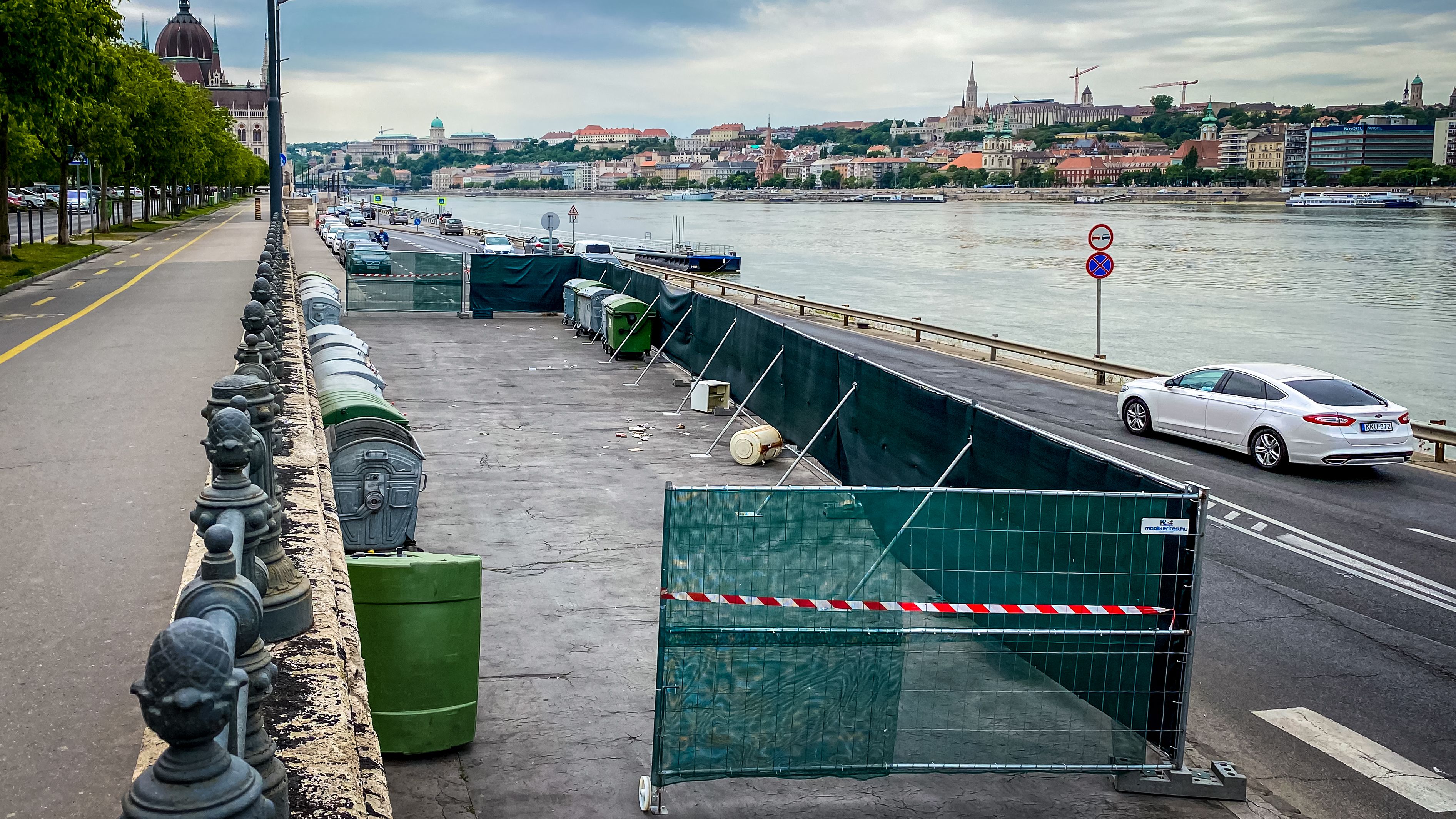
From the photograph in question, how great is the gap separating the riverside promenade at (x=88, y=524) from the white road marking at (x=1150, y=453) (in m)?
13.1

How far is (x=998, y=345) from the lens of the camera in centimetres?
3069

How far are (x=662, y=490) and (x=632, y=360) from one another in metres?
12.1

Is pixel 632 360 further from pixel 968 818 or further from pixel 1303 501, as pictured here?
pixel 968 818

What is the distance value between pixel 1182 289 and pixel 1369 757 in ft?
239

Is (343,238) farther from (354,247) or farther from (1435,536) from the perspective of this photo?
(1435,536)

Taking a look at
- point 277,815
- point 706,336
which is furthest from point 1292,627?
point 706,336

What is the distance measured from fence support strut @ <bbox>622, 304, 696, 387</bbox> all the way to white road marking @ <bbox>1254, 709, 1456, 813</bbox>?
52.8ft

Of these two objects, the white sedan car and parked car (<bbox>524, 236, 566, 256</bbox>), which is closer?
the white sedan car

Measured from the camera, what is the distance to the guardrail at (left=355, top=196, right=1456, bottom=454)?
61.8 ft

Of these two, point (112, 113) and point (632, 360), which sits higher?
point (112, 113)

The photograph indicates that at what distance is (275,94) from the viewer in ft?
121

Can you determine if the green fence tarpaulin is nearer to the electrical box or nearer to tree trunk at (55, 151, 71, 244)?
the electrical box

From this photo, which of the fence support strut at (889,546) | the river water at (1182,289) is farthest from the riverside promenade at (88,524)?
the river water at (1182,289)

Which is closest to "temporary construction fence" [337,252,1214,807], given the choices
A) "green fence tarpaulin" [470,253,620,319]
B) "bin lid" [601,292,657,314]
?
"bin lid" [601,292,657,314]
